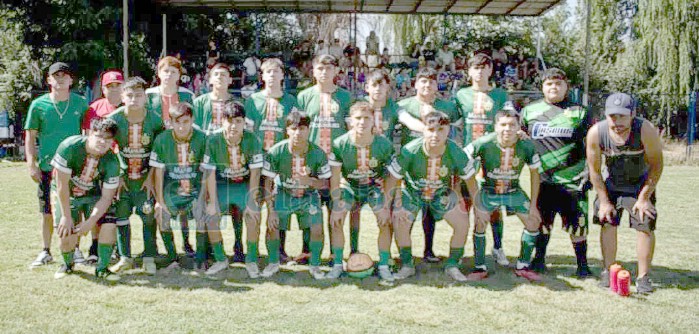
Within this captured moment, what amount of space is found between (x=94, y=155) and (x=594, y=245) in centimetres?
537

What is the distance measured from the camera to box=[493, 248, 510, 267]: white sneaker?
6.02 metres

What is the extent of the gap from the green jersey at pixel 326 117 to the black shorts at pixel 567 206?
6.61 feet

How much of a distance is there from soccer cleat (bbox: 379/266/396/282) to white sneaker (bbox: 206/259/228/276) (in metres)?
1.43

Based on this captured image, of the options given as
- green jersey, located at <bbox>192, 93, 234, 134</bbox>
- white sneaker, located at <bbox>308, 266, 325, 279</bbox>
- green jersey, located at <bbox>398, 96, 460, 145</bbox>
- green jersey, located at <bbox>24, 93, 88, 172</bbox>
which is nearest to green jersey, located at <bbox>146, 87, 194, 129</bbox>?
green jersey, located at <bbox>192, 93, 234, 134</bbox>

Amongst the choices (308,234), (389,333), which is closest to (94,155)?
(308,234)

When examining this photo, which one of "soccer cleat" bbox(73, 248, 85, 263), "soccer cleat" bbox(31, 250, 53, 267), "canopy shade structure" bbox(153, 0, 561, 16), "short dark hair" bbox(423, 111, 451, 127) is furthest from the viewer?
"canopy shade structure" bbox(153, 0, 561, 16)

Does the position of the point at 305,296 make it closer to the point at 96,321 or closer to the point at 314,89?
the point at 96,321

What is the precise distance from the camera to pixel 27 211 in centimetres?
851

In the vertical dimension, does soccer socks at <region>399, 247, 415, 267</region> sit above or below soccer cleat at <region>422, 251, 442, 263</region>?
above

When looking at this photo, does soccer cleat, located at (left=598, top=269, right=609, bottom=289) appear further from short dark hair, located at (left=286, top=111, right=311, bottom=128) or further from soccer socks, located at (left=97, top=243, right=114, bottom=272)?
soccer socks, located at (left=97, top=243, right=114, bottom=272)

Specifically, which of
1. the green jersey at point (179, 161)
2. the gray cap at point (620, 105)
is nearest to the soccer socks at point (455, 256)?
the gray cap at point (620, 105)

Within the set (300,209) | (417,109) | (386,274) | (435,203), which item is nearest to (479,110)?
(417,109)

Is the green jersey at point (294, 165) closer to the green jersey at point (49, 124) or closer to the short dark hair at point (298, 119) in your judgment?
the short dark hair at point (298, 119)

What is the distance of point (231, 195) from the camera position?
5504mm
